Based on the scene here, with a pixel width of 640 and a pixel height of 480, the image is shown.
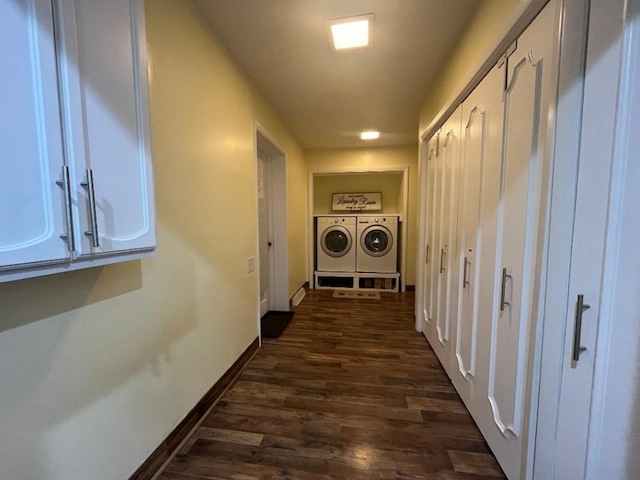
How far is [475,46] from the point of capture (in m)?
1.54

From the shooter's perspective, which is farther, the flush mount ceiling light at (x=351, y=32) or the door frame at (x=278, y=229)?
the door frame at (x=278, y=229)

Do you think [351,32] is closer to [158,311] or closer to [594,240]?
[594,240]

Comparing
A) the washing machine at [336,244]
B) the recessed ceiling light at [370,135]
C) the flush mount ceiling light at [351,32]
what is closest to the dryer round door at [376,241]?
the washing machine at [336,244]

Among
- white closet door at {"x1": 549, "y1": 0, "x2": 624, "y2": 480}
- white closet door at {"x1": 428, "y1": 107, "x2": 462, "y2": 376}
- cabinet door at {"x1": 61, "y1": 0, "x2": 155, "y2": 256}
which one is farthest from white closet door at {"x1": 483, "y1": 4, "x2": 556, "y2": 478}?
cabinet door at {"x1": 61, "y1": 0, "x2": 155, "y2": 256}

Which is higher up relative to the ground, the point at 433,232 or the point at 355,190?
the point at 355,190

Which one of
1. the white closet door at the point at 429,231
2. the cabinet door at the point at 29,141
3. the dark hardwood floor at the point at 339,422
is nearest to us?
the cabinet door at the point at 29,141

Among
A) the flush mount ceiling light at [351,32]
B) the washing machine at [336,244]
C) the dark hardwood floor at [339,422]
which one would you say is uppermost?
the flush mount ceiling light at [351,32]

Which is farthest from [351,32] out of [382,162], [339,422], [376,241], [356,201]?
[356,201]

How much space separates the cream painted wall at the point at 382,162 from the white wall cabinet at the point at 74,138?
12.3 feet

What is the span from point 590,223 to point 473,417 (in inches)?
54.8

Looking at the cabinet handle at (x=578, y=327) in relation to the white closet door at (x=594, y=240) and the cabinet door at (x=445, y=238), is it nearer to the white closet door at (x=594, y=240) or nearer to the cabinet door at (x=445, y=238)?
the white closet door at (x=594, y=240)

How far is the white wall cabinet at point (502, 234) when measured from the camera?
1014mm

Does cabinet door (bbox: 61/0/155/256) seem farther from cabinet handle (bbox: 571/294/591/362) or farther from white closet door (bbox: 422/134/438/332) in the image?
white closet door (bbox: 422/134/438/332)

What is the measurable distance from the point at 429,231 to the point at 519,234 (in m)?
1.51
